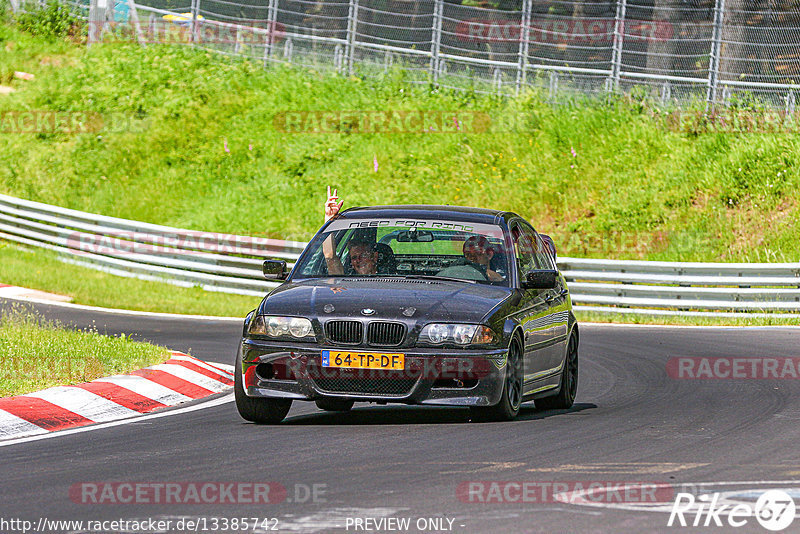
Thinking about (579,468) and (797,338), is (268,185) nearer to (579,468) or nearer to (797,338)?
(797,338)

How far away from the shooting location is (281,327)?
8.96 meters

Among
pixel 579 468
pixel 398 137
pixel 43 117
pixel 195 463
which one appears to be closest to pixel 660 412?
pixel 579 468

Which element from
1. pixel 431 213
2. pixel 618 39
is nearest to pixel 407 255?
pixel 431 213

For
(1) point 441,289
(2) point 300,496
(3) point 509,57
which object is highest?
(3) point 509,57

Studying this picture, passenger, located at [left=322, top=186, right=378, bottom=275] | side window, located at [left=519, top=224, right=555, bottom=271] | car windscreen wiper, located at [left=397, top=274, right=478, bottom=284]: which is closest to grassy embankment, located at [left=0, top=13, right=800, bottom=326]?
side window, located at [left=519, top=224, right=555, bottom=271]

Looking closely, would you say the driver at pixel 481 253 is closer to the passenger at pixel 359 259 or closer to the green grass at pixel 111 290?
the passenger at pixel 359 259

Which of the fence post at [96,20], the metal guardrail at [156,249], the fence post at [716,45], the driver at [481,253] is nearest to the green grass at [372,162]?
the fence post at [96,20]

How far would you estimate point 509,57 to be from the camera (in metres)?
31.9

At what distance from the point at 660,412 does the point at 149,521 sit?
526cm

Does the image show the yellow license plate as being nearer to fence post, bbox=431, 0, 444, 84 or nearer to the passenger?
the passenger

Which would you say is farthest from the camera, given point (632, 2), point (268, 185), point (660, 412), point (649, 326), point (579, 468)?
point (268, 185)

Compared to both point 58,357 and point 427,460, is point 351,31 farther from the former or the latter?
point 427,460

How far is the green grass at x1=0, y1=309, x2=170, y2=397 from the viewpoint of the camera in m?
10.6

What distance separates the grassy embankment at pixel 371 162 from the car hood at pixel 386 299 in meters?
14.2
